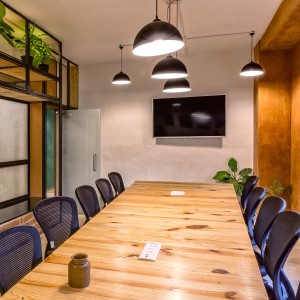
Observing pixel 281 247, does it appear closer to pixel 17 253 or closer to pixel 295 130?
pixel 17 253

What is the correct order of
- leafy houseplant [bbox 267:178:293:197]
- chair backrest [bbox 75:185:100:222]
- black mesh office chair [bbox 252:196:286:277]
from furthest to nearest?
leafy houseplant [bbox 267:178:293:197] → chair backrest [bbox 75:185:100:222] → black mesh office chair [bbox 252:196:286:277]

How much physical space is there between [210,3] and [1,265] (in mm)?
3381

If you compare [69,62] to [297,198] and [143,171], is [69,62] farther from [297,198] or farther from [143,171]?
[297,198]

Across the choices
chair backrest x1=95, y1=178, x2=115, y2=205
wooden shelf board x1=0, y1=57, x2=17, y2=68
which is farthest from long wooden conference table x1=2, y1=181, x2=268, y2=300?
wooden shelf board x1=0, y1=57, x2=17, y2=68

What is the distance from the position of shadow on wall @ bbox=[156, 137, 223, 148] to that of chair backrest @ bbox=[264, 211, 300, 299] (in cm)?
360

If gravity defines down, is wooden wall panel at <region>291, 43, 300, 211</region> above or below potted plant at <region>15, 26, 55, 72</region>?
below

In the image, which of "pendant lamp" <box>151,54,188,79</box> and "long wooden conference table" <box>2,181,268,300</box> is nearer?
"long wooden conference table" <box>2,181,268,300</box>

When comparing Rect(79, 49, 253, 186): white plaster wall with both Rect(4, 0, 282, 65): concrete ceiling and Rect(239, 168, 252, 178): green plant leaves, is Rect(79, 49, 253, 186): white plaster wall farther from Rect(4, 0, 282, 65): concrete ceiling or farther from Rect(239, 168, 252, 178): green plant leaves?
Rect(4, 0, 282, 65): concrete ceiling

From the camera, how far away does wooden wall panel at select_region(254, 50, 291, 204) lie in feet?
15.3

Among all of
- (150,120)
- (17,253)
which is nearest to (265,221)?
(17,253)

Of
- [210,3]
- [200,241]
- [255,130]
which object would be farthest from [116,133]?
[200,241]

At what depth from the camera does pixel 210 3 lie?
3316 mm

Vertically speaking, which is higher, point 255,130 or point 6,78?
point 6,78

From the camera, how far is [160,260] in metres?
1.47
